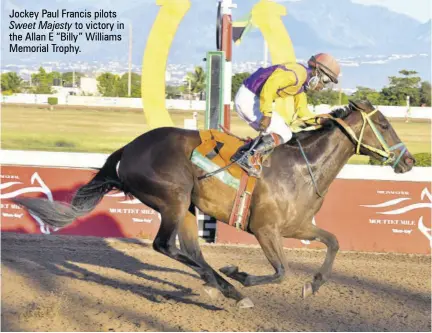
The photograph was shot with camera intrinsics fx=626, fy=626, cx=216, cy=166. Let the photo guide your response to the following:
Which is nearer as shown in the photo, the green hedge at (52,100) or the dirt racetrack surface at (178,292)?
the dirt racetrack surface at (178,292)

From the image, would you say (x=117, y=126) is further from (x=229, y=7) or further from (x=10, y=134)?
(x=229, y=7)

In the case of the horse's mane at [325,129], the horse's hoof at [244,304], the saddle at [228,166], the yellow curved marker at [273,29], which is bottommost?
the horse's hoof at [244,304]

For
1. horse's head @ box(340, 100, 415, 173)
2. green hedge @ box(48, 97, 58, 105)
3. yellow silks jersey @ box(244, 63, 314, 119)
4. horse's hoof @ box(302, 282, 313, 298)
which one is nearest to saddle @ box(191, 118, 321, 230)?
yellow silks jersey @ box(244, 63, 314, 119)

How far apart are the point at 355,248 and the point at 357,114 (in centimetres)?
371

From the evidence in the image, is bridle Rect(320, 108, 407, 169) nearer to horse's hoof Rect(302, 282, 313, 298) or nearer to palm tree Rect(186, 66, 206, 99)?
horse's hoof Rect(302, 282, 313, 298)

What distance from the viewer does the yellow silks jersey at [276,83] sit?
521 cm

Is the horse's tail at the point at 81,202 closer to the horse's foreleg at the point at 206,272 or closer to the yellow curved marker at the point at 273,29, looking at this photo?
the horse's foreleg at the point at 206,272

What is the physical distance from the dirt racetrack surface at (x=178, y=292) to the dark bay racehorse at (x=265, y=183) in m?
0.38

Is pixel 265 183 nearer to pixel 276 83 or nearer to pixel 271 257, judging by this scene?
pixel 271 257

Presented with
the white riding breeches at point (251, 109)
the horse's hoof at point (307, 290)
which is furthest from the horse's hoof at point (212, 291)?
the white riding breeches at point (251, 109)

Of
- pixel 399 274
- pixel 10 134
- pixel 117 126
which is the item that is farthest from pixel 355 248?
pixel 117 126

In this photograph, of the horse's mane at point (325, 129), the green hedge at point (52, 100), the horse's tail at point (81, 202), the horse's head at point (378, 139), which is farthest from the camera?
the green hedge at point (52, 100)

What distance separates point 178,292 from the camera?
625 centimetres

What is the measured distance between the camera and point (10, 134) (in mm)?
27547
